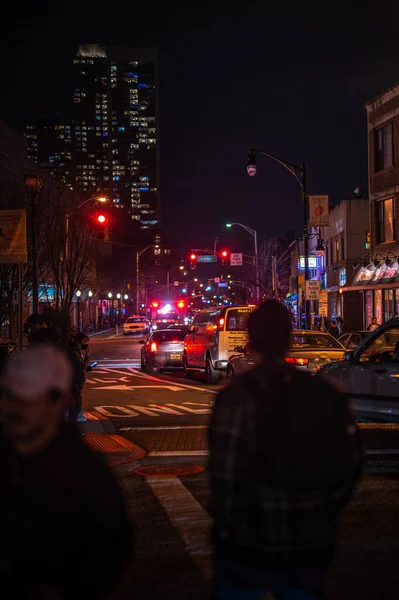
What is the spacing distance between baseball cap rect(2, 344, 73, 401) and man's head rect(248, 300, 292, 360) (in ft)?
3.08

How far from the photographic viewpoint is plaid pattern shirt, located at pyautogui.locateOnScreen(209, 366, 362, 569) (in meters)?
3.04

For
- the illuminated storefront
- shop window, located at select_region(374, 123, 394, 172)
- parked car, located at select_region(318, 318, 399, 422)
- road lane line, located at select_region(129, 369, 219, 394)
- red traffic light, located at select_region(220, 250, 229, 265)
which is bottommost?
road lane line, located at select_region(129, 369, 219, 394)

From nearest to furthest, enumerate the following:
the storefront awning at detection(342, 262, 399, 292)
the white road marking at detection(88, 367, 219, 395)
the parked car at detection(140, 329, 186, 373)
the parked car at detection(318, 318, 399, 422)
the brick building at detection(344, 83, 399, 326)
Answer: the parked car at detection(318, 318, 399, 422), the white road marking at detection(88, 367, 219, 395), the parked car at detection(140, 329, 186, 373), the storefront awning at detection(342, 262, 399, 292), the brick building at detection(344, 83, 399, 326)

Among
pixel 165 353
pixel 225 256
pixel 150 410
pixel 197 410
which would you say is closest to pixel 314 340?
pixel 197 410

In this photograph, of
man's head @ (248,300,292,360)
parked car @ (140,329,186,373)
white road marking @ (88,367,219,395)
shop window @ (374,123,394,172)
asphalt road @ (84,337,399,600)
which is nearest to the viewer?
man's head @ (248,300,292,360)

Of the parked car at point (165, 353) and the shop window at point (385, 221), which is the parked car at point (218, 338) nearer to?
the parked car at point (165, 353)

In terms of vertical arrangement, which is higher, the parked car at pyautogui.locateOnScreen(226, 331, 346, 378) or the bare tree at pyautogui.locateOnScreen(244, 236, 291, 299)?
the bare tree at pyautogui.locateOnScreen(244, 236, 291, 299)

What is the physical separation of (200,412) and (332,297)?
123 feet

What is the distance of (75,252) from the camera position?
33.6 m

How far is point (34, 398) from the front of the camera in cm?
263

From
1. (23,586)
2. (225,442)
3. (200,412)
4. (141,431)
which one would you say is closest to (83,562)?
(23,586)

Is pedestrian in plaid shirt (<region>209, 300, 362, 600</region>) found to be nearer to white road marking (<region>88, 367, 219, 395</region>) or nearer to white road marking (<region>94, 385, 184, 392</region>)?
white road marking (<region>88, 367, 219, 395</region>)

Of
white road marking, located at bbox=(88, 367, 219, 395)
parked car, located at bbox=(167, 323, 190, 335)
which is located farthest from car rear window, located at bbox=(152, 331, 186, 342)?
white road marking, located at bbox=(88, 367, 219, 395)

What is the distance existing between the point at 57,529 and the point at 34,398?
46 cm
